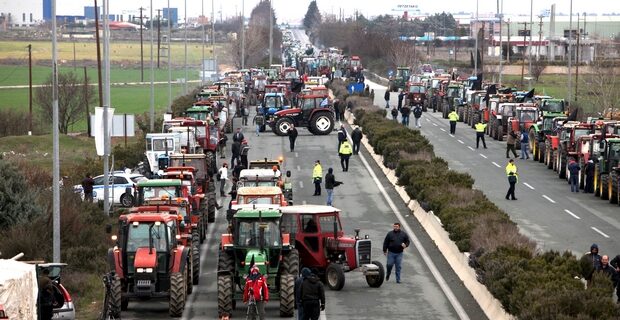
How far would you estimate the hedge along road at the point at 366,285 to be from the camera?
1113 inches

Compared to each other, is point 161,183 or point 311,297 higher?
point 161,183

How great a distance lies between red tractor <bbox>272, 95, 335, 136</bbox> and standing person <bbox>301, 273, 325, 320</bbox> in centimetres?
4674

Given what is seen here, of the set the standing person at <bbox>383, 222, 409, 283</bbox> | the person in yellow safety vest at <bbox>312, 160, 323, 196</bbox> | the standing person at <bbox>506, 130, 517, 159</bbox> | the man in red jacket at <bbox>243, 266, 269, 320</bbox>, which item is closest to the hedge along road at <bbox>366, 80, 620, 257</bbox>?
the standing person at <bbox>506, 130, 517, 159</bbox>

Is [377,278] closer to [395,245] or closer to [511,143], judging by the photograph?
[395,245]

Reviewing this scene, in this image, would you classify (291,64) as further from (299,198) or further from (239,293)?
(239,293)

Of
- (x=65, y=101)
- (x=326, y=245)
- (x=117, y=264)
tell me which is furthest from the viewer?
(x=65, y=101)

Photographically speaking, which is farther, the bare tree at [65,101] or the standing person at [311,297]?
the bare tree at [65,101]

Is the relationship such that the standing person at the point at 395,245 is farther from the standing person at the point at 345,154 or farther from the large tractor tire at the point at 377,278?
the standing person at the point at 345,154

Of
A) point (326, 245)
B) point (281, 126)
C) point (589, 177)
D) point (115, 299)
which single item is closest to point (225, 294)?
point (115, 299)

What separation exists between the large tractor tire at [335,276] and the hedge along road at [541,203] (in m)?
7.98

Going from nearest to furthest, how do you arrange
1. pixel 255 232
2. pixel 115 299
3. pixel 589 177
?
pixel 115 299 → pixel 255 232 → pixel 589 177

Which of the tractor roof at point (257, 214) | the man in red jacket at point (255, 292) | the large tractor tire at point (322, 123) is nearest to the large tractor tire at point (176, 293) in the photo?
the man in red jacket at point (255, 292)

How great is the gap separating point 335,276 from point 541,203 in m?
18.0

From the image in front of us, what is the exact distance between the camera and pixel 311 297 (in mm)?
24422
